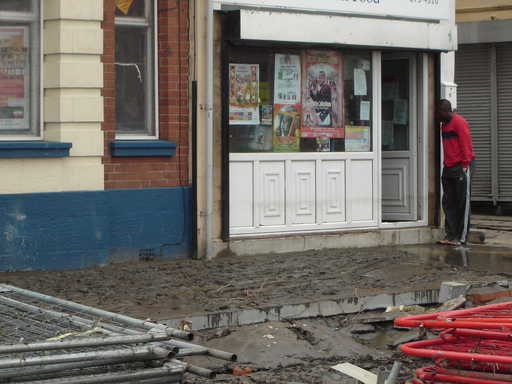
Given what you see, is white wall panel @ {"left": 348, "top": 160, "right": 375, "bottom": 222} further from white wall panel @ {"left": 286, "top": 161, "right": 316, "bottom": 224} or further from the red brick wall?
the red brick wall

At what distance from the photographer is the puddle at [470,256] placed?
39.6 feet

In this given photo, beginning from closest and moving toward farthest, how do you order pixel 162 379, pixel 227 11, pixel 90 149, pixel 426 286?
1. pixel 162 379
2. pixel 426 286
3. pixel 90 149
4. pixel 227 11

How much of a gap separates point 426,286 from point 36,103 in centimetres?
473

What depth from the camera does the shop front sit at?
12750 mm

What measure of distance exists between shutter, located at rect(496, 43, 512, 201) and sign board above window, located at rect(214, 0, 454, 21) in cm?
517

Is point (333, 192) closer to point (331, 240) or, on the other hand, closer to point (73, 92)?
point (331, 240)

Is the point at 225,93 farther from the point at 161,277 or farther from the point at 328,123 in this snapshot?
the point at 161,277

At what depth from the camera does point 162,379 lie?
528 cm

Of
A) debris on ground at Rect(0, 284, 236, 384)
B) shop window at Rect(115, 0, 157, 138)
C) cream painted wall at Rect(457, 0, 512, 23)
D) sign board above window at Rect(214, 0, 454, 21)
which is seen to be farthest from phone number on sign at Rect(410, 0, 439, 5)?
debris on ground at Rect(0, 284, 236, 384)

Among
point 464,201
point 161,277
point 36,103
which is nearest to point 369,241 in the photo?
point 464,201

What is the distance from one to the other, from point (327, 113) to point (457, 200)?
218 centimetres

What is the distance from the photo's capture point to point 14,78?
11.5 meters

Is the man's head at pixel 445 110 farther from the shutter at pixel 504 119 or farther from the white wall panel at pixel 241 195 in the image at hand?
the shutter at pixel 504 119

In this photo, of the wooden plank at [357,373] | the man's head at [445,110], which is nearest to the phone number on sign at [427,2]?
the man's head at [445,110]
